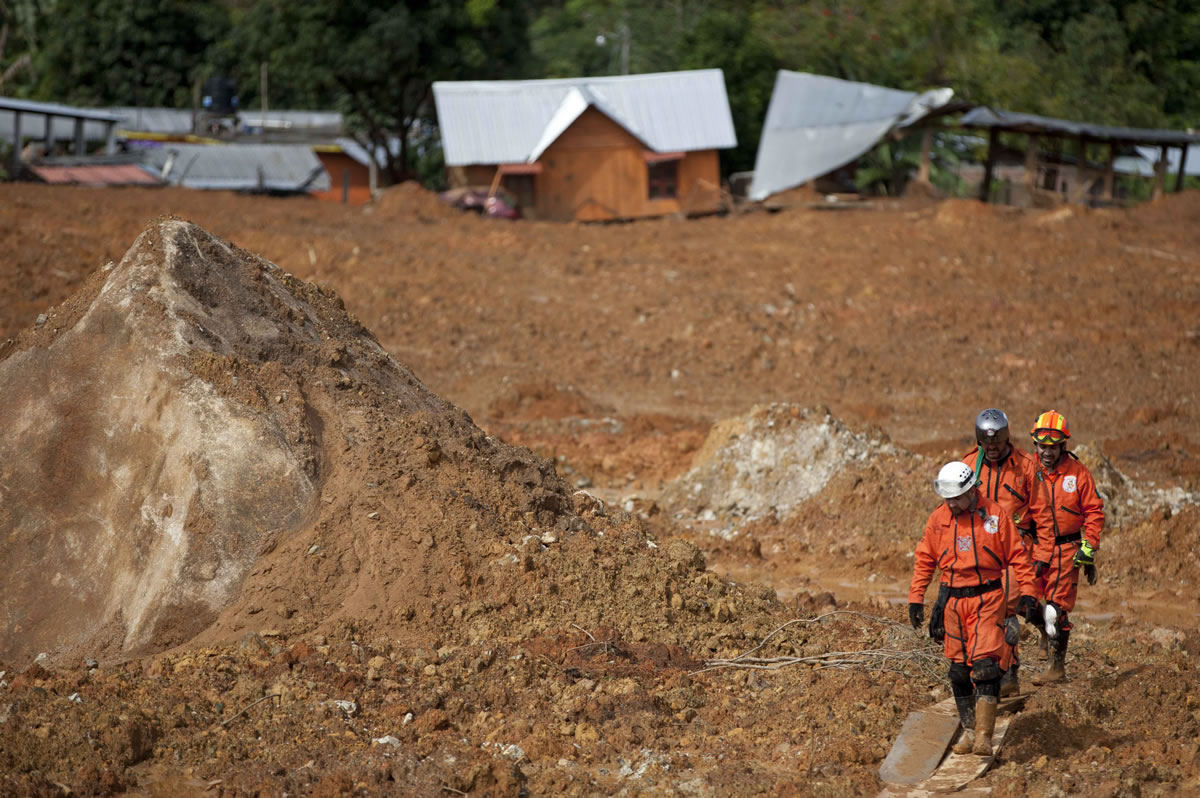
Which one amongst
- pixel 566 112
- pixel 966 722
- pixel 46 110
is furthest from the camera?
pixel 566 112

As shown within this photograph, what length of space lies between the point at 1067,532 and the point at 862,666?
1.41 metres

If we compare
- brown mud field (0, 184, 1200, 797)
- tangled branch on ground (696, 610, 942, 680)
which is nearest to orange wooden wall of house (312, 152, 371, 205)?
brown mud field (0, 184, 1200, 797)

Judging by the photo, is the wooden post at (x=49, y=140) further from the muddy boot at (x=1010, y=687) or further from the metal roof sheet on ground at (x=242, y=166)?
the muddy boot at (x=1010, y=687)

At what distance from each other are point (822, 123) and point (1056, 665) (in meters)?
25.4

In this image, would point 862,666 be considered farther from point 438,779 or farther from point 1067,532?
point 438,779

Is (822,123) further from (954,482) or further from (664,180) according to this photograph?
(954,482)

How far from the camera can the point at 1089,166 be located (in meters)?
30.4

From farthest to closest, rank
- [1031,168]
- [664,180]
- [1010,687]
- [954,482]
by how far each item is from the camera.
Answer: [664,180] → [1031,168] → [1010,687] → [954,482]

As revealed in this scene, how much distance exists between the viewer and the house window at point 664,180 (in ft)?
107

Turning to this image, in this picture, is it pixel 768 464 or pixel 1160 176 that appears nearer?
pixel 768 464

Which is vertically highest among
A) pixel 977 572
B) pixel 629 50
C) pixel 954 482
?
pixel 629 50

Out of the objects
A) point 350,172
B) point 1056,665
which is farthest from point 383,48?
point 1056,665

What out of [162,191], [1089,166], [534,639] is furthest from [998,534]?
[1089,166]

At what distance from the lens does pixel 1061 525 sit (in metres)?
7.11
